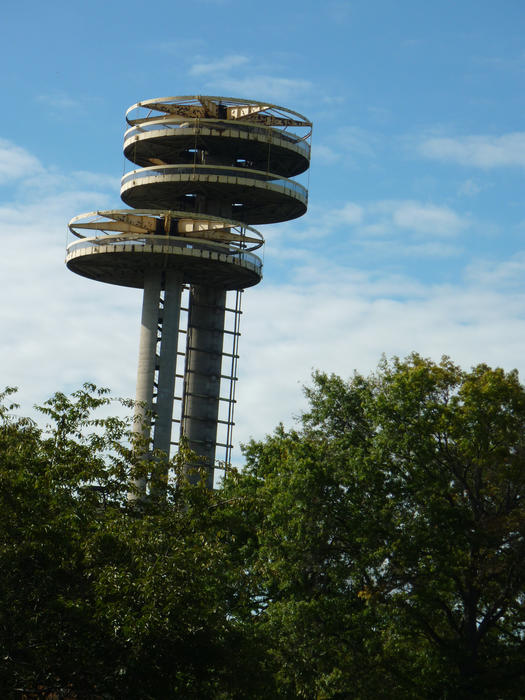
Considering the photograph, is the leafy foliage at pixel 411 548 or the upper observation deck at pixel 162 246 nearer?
the leafy foliage at pixel 411 548

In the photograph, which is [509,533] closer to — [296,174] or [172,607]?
[172,607]

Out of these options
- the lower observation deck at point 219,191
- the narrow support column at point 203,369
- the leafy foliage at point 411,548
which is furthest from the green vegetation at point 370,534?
the lower observation deck at point 219,191

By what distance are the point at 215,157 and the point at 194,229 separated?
9718 mm

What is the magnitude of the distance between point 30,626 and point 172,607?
3.47 metres

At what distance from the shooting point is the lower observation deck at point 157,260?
82.6 meters

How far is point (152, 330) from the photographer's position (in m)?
84.9

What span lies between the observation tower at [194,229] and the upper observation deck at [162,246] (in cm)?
7

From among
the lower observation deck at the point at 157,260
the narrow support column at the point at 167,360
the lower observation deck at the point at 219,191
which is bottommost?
the narrow support column at the point at 167,360

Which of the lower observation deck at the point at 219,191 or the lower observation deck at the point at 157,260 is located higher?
the lower observation deck at the point at 219,191

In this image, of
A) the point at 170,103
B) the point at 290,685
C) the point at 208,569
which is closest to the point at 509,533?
the point at 290,685

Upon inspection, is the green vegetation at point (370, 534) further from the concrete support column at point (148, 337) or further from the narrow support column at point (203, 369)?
the narrow support column at point (203, 369)

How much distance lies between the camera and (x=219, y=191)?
3538 inches

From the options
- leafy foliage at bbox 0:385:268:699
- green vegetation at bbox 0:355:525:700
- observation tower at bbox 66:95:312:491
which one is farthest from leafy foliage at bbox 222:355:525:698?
observation tower at bbox 66:95:312:491

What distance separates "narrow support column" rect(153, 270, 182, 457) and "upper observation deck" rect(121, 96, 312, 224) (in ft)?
27.2
